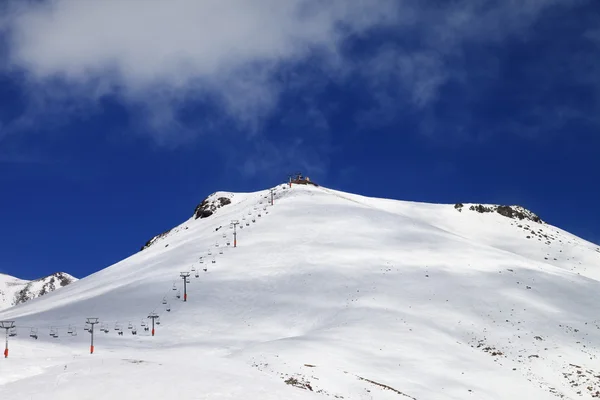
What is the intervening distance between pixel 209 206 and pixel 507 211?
6992 cm

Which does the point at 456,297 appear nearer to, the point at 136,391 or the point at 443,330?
the point at 443,330

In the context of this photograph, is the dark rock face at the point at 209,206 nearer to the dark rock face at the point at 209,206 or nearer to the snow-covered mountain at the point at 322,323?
the dark rock face at the point at 209,206

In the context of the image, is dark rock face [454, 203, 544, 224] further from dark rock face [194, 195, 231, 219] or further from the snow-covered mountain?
dark rock face [194, 195, 231, 219]

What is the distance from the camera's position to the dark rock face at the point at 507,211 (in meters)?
137

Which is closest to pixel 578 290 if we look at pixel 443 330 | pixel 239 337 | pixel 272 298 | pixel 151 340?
pixel 443 330

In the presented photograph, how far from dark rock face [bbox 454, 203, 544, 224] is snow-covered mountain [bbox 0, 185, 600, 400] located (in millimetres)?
36242

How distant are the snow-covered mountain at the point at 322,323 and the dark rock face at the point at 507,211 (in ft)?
119

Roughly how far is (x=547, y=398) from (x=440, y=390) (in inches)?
306

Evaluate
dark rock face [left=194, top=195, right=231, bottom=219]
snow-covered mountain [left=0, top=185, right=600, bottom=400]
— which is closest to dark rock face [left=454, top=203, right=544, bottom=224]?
snow-covered mountain [left=0, top=185, right=600, bottom=400]

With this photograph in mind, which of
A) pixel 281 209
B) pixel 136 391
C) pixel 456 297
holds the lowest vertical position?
pixel 136 391

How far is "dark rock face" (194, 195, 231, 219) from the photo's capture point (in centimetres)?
14962

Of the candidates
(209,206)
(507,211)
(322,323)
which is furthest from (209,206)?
(322,323)

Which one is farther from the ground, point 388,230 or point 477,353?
point 388,230

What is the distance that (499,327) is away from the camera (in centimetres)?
5447
